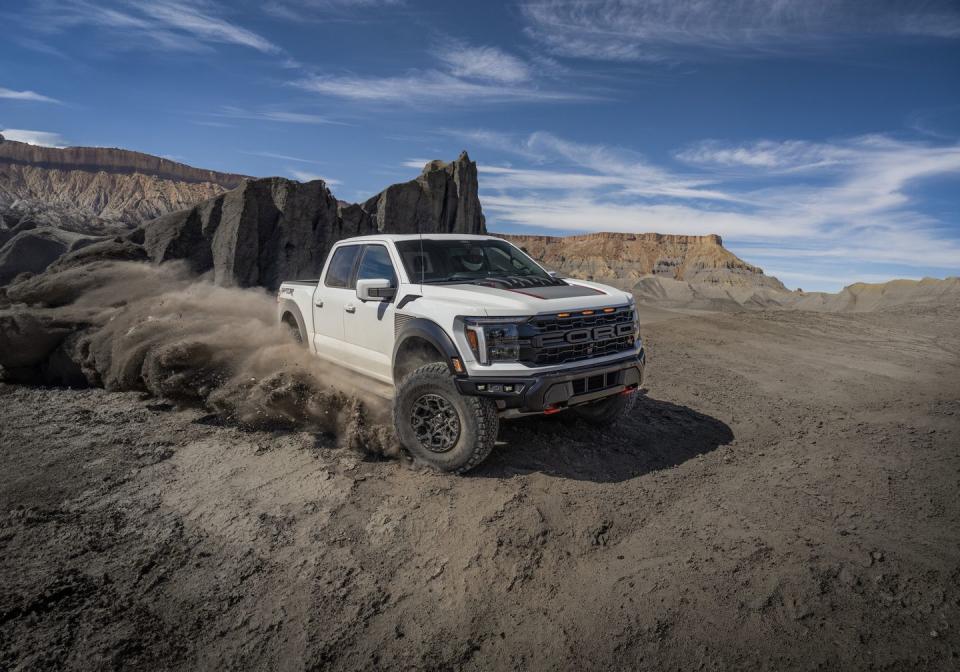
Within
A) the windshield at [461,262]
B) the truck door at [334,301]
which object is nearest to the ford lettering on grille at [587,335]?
the windshield at [461,262]

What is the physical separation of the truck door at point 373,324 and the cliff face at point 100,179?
152099 millimetres

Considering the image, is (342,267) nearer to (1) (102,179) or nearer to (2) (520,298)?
(2) (520,298)

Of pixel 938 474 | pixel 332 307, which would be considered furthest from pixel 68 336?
pixel 938 474

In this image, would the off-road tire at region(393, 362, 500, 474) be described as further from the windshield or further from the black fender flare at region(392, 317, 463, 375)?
the windshield

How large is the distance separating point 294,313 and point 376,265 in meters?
2.08

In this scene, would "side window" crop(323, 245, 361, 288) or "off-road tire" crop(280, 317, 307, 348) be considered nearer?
"side window" crop(323, 245, 361, 288)

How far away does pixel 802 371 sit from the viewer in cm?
915

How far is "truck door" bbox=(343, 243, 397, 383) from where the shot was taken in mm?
5320

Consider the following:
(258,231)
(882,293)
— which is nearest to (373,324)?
(258,231)

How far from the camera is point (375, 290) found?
16.3 feet

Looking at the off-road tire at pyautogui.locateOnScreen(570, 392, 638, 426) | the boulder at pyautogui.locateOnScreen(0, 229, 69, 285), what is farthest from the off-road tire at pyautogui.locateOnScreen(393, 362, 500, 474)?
the boulder at pyautogui.locateOnScreen(0, 229, 69, 285)

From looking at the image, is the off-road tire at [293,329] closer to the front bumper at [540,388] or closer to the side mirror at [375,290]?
the side mirror at [375,290]

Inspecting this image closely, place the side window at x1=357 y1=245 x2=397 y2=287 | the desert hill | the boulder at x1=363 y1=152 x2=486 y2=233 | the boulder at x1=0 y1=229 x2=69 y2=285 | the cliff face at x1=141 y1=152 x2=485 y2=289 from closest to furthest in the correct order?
1. the side window at x1=357 y1=245 x2=397 y2=287
2. the cliff face at x1=141 y1=152 x2=485 y2=289
3. the boulder at x1=0 y1=229 x2=69 y2=285
4. the boulder at x1=363 y1=152 x2=486 y2=233
5. the desert hill

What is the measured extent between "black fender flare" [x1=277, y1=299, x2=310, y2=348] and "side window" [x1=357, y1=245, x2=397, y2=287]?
1486mm
